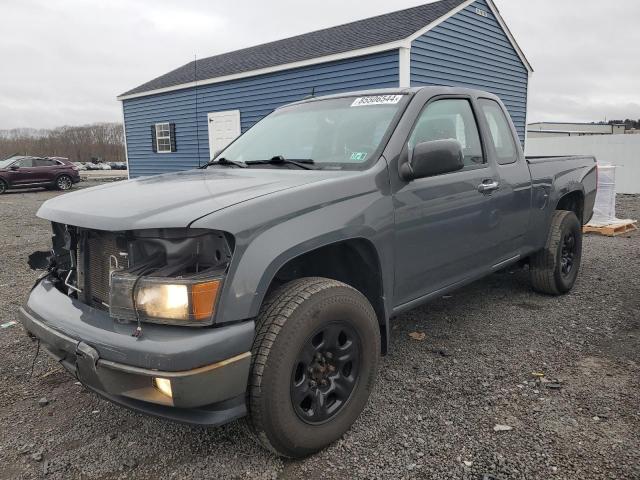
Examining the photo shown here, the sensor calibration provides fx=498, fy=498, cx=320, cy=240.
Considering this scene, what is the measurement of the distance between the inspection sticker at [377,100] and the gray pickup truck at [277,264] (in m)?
0.01

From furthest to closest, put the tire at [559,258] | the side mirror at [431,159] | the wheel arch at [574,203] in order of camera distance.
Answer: the wheel arch at [574,203]
the tire at [559,258]
the side mirror at [431,159]

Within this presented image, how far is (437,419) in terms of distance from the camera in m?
2.68

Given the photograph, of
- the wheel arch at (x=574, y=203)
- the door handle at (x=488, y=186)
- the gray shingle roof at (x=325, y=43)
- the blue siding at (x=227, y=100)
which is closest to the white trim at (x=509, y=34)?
the gray shingle roof at (x=325, y=43)

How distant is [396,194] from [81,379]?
180cm

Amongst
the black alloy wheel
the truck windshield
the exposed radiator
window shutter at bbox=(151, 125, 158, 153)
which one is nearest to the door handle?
the truck windshield

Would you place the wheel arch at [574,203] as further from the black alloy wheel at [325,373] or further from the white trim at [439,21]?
the white trim at [439,21]

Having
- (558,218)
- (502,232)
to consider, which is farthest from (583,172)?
(502,232)

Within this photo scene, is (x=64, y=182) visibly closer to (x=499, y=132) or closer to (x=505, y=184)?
(x=499, y=132)

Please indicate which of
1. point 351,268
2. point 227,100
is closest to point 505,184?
point 351,268

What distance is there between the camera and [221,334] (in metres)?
1.95

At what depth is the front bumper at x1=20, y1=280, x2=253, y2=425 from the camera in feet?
6.21

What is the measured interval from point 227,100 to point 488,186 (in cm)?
1229

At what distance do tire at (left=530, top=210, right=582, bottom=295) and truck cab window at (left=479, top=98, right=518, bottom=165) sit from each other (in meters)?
0.99

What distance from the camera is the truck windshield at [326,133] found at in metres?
2.95
